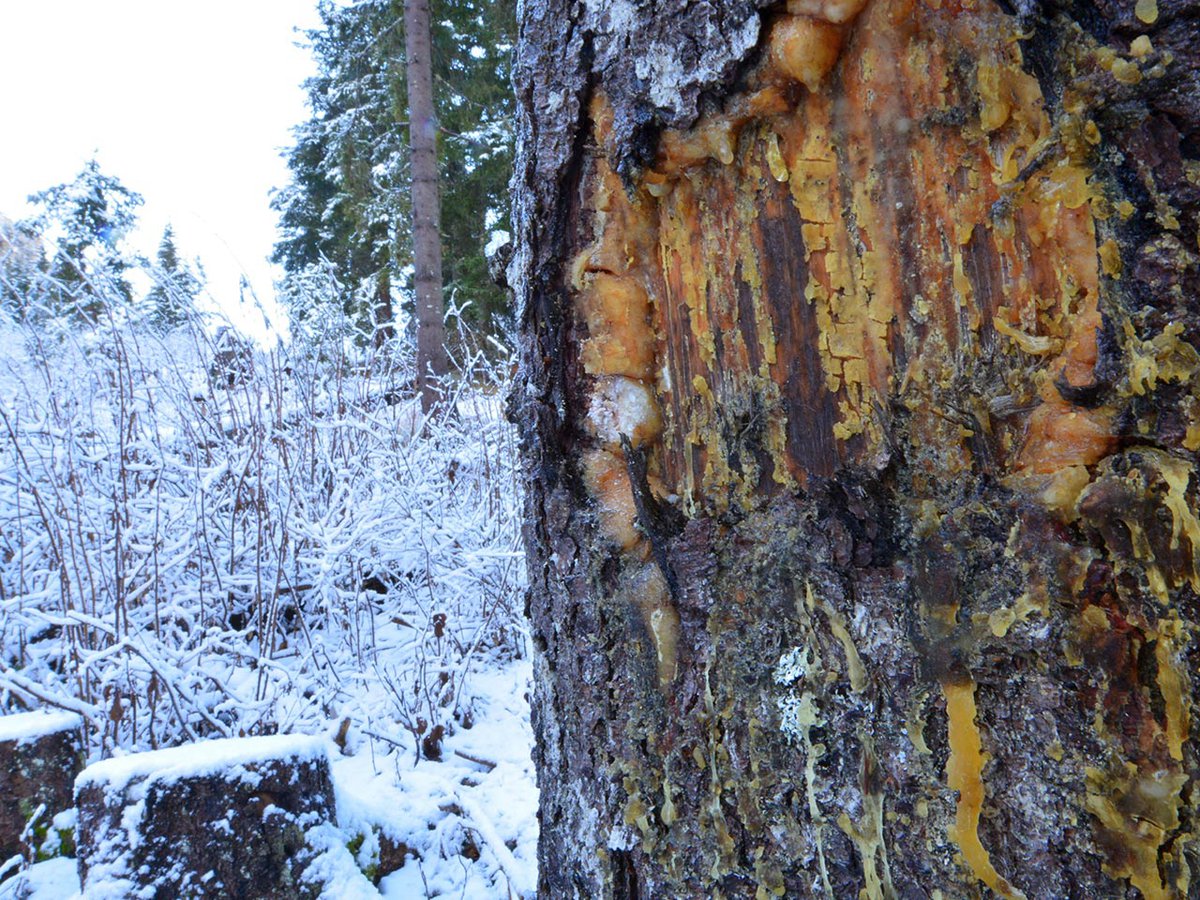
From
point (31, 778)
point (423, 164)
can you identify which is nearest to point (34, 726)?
point (31, 778)

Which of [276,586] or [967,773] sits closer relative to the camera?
[967,773]

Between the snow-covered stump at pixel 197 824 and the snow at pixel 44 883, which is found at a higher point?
the snow-covered stump at pixel 197 824

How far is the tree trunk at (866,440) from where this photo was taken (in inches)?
23.2

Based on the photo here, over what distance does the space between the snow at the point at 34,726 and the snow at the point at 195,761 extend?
0.58m

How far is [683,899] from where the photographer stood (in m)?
0.84

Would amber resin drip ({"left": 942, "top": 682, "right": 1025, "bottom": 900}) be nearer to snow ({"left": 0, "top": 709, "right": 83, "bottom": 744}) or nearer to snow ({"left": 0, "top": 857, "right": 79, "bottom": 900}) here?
snow ({"left": 0, "top": 857, "right": 79, "bottom": 900})

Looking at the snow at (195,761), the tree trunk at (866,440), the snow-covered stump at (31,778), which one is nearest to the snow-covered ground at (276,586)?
the snow-covered stump at (31,778)

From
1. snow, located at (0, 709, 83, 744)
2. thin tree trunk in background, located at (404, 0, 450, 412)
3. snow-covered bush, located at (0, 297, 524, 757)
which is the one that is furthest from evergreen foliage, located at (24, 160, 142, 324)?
thin tree trunk in background, located at (404, 0, 450, 412)

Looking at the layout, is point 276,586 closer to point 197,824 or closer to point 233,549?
point 233,549

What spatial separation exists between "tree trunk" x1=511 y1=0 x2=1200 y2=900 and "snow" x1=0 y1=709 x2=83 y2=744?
2460mm

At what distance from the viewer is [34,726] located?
2623mm

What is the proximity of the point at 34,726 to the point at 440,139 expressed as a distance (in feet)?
33.8

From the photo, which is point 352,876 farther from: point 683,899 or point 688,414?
point 688,414

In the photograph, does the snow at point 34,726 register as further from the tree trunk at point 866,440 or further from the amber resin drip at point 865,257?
the amber resin drip at point 865,257
